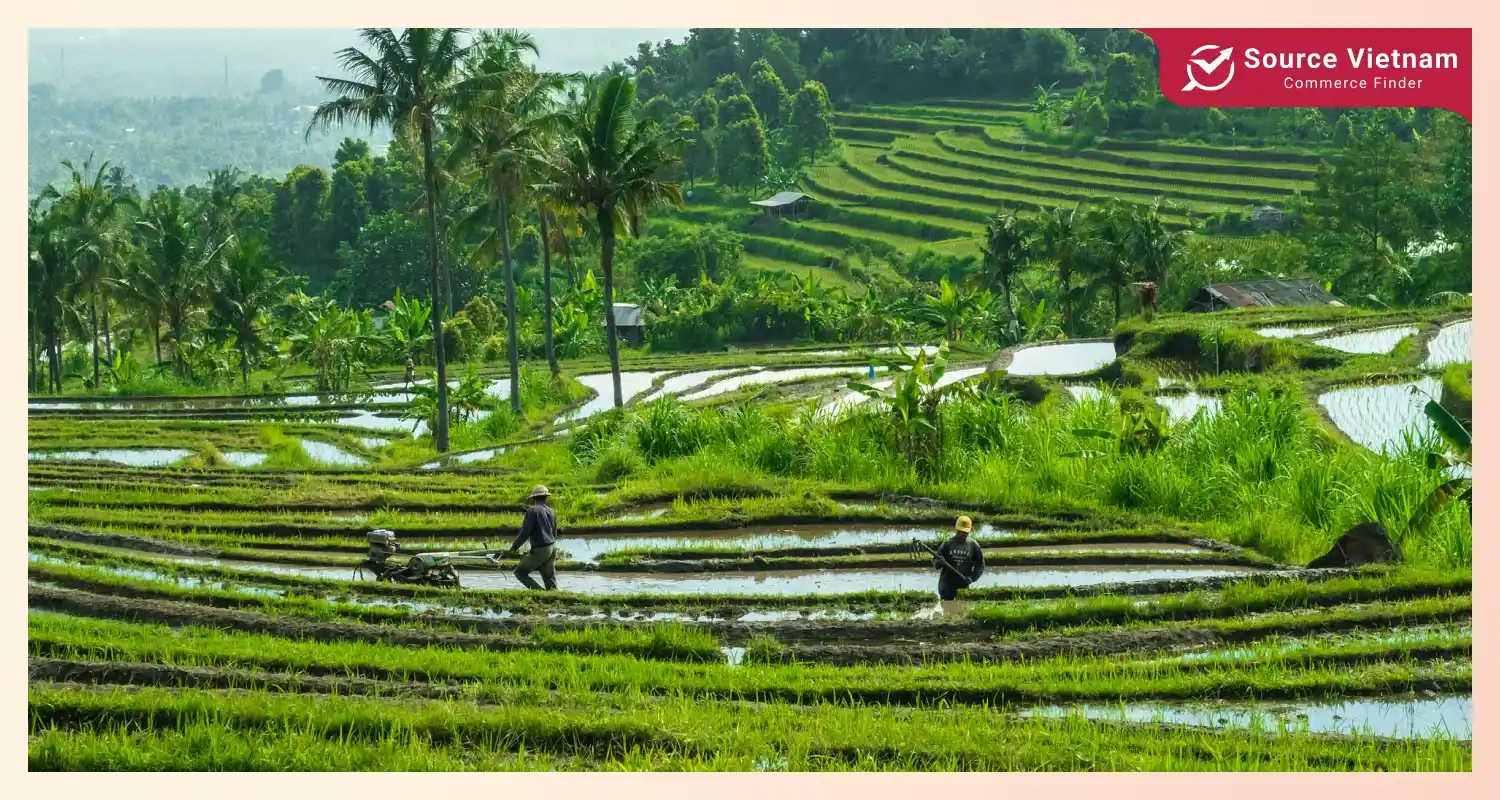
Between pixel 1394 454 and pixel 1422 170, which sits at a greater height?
pixel 1422 170

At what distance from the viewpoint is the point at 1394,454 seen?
13836 millimetres

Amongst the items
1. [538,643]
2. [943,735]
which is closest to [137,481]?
[538,643]

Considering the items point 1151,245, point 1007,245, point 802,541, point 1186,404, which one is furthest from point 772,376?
point 802,541

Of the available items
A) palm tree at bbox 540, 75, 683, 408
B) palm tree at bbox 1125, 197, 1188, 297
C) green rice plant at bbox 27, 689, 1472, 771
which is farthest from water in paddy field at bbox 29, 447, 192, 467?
palm tree at bbox 1125, 197, 1188, 297

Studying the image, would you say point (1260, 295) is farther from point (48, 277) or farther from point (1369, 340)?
point (48, 277)

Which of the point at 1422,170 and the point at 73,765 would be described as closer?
the point at 73,765

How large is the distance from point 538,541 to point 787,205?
50.8 meters

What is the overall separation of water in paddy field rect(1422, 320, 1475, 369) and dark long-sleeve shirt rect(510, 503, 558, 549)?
40.3 feet

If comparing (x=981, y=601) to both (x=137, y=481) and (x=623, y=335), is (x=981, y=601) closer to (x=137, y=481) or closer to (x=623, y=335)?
(x=137, y=481)

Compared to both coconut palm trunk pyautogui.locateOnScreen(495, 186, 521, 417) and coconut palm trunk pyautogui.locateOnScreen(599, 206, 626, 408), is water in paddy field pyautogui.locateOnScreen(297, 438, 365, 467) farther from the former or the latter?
coconut palm trunk pyautogui.locateOnScreen(599, 206, 626, 408)

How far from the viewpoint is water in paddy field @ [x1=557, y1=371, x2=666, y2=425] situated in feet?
87.0

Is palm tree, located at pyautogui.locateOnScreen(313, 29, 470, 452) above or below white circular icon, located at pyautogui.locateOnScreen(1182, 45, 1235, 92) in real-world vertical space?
above

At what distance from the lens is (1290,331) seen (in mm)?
25438

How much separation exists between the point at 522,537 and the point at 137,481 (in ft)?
24.9
